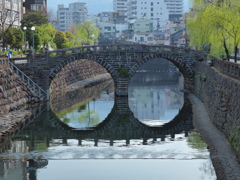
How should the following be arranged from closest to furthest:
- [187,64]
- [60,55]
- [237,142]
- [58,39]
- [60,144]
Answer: [237,142]
[60,144]
[60,55]
[187,64]
[58,39]

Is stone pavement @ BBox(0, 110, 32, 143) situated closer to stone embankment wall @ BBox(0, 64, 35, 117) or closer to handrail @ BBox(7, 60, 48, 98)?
stone embankment wall @ BBox(0, 64, 35, 117)

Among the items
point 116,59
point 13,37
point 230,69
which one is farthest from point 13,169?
point 13,37

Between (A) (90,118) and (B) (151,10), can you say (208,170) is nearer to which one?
(A) (90,118)

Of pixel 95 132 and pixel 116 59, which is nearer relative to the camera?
pixel 95 132

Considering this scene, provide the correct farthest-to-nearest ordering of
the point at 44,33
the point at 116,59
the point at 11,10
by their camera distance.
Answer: the point at 11,10
the point at 44,33
the point at 116,59

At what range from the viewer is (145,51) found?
2069 inches

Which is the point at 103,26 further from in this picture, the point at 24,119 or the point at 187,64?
the point at 24,119

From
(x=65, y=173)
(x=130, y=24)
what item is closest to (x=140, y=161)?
(x=65, y=173)

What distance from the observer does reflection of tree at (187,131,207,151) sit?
27.2 metres

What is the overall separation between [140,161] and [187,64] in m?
31.0

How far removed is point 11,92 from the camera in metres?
41.5

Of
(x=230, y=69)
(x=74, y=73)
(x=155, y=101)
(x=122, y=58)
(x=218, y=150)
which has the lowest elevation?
(x=155, y=101)

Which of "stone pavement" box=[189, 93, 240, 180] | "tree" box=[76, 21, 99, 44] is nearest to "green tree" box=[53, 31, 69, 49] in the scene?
"tree" box=[76, 21, 99, 44]

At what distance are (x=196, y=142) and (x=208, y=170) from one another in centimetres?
637
